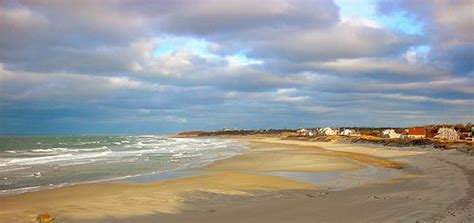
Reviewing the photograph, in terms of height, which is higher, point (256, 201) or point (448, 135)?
point (448, 135)

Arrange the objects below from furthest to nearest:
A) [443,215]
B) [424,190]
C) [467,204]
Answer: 1. [424,190]
2. [467,204]
3. [443,215]

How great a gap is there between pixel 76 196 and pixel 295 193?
29.3 feet

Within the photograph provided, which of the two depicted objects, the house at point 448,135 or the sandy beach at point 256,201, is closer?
the sandy beach at point 256,201

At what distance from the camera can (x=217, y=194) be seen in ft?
58.5

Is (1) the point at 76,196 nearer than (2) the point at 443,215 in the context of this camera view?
No

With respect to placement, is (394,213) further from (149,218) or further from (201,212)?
(149,218)

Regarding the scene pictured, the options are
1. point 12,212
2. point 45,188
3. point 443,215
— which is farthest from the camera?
point 45,188

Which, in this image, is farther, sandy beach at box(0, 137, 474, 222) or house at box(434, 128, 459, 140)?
house at box(434, 128, 459, 140)

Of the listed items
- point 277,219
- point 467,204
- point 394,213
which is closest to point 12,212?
point 277,219

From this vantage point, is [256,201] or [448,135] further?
[448,135]

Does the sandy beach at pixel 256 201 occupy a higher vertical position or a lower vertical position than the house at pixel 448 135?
lower

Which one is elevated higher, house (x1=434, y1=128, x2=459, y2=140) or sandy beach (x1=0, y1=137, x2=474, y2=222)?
house (x1=434, y1=128, x2=459, y2=140)

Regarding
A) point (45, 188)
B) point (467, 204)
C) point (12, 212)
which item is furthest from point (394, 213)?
point (45, 188)

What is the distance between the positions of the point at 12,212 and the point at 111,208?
3.11m
